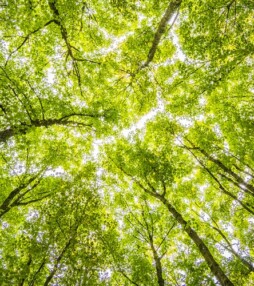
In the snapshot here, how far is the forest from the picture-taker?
8516 mm

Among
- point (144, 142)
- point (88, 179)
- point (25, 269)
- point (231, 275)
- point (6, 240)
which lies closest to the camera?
point (25, 269)

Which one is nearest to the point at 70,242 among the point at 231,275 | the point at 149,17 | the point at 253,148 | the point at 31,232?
the point at 31,232

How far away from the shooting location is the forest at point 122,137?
8.52 metres

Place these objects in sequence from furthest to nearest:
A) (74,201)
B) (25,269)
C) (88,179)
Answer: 1. (88,179)
2. (74,201)
3. (25,269)

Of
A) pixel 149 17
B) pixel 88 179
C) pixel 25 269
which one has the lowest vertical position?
pixel 25 269

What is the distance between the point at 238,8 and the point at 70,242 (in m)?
10.6

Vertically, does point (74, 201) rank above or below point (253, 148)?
below

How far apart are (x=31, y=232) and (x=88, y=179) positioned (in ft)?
10.9

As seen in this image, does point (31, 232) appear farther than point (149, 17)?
No

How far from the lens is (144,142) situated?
14633mm

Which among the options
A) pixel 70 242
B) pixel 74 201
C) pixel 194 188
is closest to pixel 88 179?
pixel 74 201

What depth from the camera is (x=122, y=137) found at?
49.1 feet

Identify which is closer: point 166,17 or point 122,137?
point 166,17

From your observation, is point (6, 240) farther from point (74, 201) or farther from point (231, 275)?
point (231, 275)
